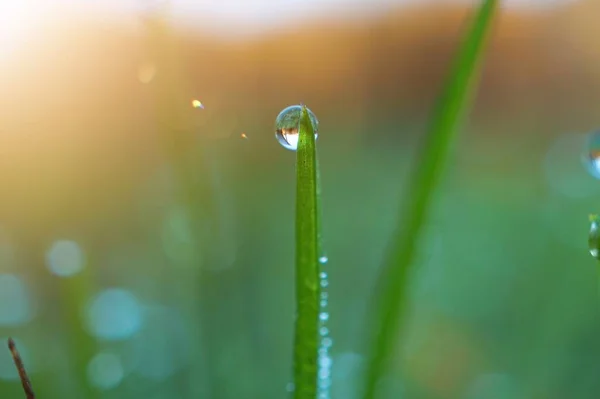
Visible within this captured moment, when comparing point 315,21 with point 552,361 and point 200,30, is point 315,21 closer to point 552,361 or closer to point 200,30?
point 200,30

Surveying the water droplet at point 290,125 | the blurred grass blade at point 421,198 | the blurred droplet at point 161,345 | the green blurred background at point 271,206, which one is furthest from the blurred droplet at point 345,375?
the water droplet at point 290,125

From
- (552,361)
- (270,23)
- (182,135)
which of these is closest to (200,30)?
(270,23)

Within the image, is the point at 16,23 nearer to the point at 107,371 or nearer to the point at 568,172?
the point at 107,371

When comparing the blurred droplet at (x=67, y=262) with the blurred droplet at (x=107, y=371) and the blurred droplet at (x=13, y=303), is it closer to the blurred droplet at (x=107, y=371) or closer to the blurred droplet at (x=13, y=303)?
the blurred droplet at (x=107, y=371)

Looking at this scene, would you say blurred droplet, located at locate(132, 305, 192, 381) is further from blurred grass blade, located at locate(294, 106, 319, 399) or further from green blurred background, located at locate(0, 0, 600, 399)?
blurred grass blade, located at locate(294, 106, 319, 399)

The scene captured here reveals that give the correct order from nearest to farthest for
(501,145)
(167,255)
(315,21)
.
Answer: (167,255), (501,145), (315,21)

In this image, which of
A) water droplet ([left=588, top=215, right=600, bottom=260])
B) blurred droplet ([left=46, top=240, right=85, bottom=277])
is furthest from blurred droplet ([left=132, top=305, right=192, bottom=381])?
water droplet ([left=588, top=215, right=600, bottom=260])
